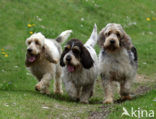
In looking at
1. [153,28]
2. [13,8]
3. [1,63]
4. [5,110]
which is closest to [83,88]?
[5,110]

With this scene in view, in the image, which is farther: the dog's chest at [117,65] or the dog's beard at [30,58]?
the dog's beard at [30,58]

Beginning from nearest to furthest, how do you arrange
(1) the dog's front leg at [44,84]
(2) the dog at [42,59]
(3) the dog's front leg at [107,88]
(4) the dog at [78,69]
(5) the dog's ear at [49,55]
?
(4) the dog at [78,69] < (3) the dog's front leg at [107,88] < (1) the dog's front leg at [44,84] < (2) the dog at [42,59] < (5) the dog's ear at [49,55]

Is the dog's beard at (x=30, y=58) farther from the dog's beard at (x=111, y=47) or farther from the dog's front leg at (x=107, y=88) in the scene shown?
the dog's beard at (x=111, y=47)

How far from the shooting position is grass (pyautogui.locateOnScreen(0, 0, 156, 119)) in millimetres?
7148

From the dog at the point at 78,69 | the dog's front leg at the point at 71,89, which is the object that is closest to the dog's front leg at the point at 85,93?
the dog at the point at 78,69

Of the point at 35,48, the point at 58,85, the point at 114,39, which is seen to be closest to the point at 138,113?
the point at 114,39

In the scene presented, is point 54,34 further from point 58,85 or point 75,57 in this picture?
point 75,57

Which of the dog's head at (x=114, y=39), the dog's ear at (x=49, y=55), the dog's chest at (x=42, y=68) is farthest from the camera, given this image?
the dog's chest at (x=42, y=68)

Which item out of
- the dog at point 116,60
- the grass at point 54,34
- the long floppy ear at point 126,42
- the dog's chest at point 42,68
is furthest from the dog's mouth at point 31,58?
the long floppy ear at point 126,42

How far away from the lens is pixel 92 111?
7.09 meters

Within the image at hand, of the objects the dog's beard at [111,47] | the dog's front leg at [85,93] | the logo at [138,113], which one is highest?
the dog's beard at [111,47]

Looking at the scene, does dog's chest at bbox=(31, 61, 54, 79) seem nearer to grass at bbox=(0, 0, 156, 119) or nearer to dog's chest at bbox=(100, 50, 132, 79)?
grass at bbox=(0, 0, 156, 119)

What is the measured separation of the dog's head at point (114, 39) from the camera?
820 centimetres

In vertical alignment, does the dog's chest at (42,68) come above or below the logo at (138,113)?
above
